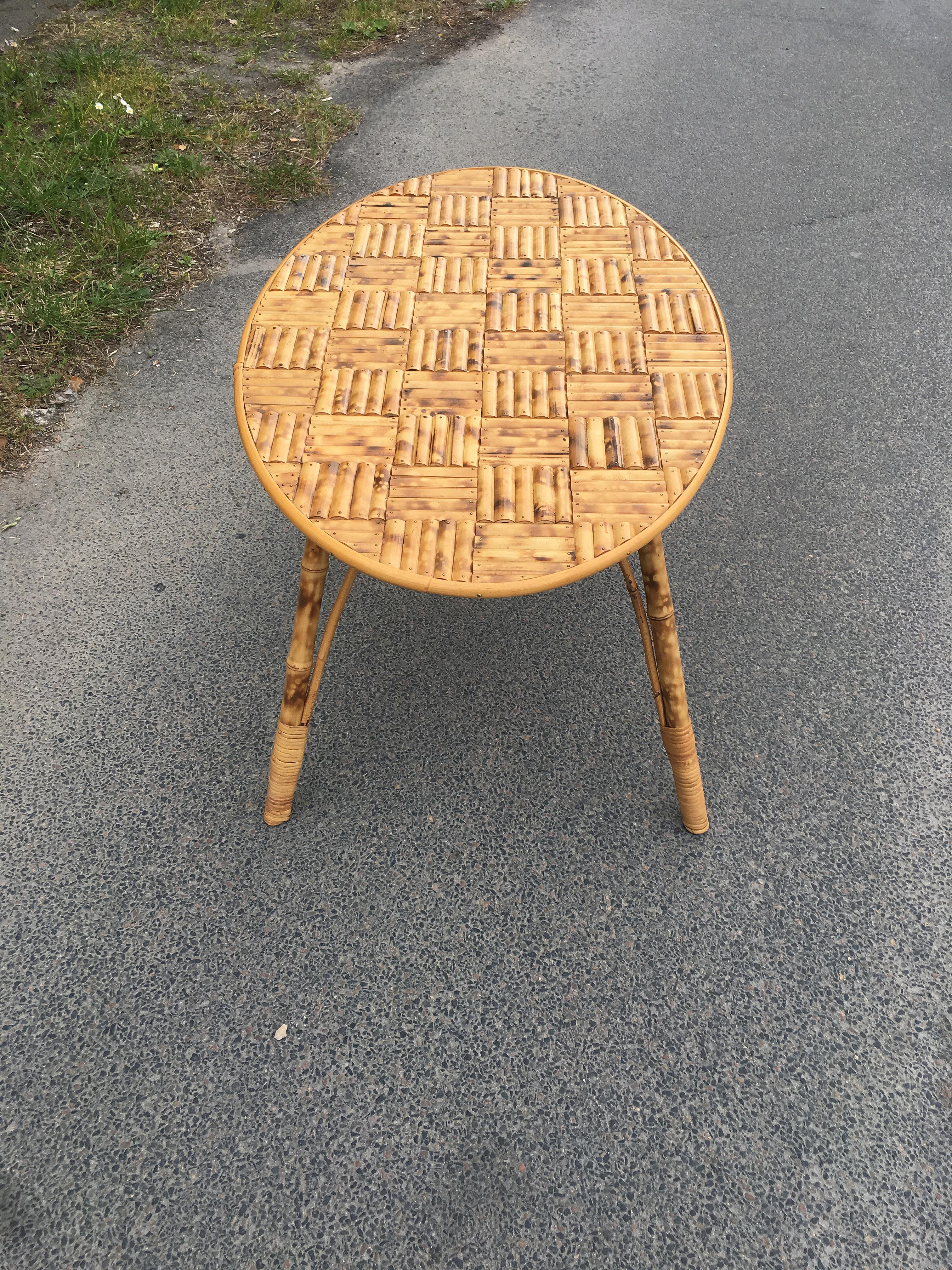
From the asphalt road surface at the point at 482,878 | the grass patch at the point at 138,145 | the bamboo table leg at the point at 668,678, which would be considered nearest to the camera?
the asphalt road surface at the point at 482,878

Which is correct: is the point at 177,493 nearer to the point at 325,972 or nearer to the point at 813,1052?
the point at 325,972

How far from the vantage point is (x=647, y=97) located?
3145mm

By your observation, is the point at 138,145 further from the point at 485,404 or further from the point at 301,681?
the point at 301,681

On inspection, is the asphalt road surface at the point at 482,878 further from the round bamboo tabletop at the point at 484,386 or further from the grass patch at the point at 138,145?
the round bamboo tabletop at the point at 484,386

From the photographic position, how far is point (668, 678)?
1.26 metres

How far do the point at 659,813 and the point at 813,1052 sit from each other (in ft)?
1.40

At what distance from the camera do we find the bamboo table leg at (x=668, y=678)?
1.21 meters

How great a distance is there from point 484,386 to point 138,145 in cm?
235

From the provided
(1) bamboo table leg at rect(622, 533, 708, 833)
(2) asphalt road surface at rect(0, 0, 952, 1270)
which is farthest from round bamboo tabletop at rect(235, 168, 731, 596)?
(2) asphalt road surface at rect(0, 0, 952, 1270)

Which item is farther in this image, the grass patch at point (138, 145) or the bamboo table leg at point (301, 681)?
the grass patch at point (138, 145)

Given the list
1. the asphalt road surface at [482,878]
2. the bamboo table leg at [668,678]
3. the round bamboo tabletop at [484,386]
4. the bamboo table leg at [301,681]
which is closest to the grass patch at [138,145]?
the asphalt road surface at [482,878]

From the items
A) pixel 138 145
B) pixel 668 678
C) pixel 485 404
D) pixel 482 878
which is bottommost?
pixel 482 878

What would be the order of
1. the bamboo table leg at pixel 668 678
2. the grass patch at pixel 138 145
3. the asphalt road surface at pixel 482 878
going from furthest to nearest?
the grass patch at pixel 138 145, the bamboo table leg at pixel 668 678, the asphalt road surface at pixel 482 878

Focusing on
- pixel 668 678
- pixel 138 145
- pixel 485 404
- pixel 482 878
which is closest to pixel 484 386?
pixel 485 404
